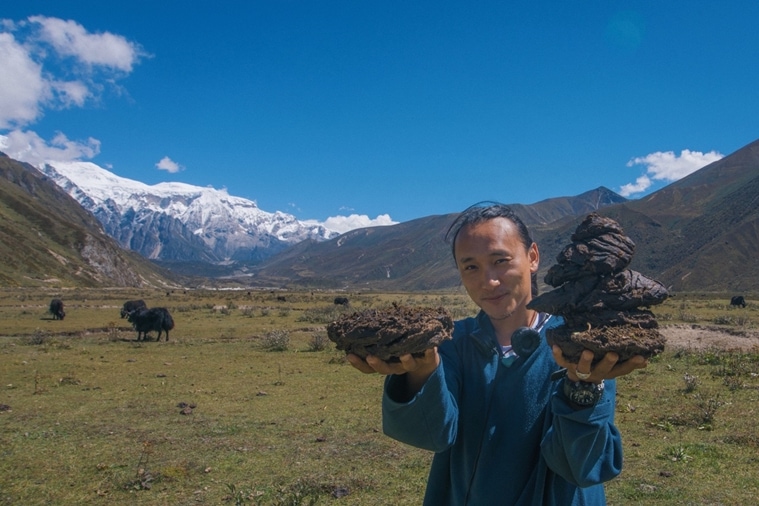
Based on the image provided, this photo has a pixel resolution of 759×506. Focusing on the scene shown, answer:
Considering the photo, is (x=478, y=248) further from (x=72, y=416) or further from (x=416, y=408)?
(x=72, y=416)

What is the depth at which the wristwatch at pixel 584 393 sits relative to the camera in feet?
8.08

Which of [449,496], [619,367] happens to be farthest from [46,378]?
[619,367]

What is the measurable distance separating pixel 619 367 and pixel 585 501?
929mm

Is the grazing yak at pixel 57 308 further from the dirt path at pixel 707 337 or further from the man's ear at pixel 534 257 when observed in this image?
the man's ear at pixel 534 257

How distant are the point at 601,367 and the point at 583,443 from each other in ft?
1.30

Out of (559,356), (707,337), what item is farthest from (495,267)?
(707,337)

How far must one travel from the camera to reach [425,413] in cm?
266

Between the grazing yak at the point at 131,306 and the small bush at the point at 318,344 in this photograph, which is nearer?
the small bush at the point at 318,344

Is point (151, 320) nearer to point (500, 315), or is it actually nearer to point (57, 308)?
point (57, 308)

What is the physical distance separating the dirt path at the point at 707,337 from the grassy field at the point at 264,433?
4024 mm

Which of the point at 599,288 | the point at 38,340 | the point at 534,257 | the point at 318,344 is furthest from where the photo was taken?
the point at 38,340

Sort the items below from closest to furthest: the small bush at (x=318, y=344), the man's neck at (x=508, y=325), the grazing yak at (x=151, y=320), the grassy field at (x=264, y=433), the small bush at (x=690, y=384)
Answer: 1. the man's neck at (x=508, y=325)
2. the grassy field at (x=264, y=433)
3. the small bush at (x=690, y=384)
4. the small bush at (x=318, y=344)
5. the grazing yak at (x=151, y=320)

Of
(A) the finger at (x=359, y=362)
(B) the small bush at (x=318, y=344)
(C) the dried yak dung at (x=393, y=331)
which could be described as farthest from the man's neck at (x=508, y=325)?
(B) the small bush at (x=318, y=344)

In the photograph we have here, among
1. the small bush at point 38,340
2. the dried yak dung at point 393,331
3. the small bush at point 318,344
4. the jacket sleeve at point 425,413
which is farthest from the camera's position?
the small bush at point 38,340
